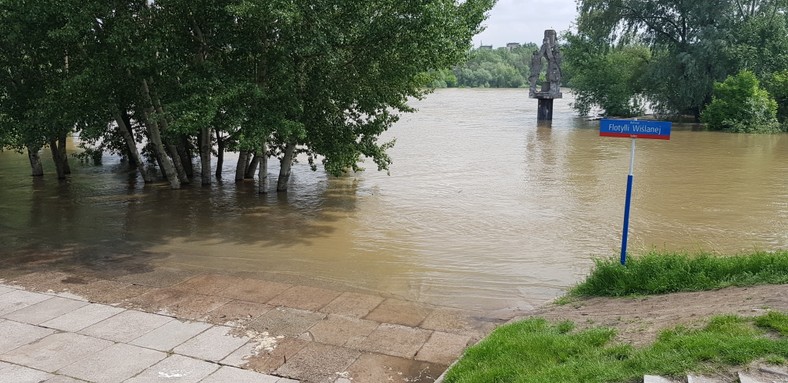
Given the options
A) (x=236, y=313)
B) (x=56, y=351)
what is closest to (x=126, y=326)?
(x=56, y=351)

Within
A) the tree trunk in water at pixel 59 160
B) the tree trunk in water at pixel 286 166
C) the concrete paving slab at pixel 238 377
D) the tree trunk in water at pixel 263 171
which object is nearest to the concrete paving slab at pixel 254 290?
the concrete paving slab at pixel 238 377

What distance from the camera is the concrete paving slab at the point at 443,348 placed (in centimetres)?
600

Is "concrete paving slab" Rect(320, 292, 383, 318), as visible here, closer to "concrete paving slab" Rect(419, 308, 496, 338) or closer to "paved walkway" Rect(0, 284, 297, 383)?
"concrete paving slab" Rect(419, 308, 496, 338)

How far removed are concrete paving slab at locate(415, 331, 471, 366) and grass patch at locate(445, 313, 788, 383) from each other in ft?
1.51

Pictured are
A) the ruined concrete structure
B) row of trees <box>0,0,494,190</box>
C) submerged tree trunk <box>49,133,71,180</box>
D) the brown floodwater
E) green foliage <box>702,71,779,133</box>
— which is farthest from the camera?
the ruined concrete structure

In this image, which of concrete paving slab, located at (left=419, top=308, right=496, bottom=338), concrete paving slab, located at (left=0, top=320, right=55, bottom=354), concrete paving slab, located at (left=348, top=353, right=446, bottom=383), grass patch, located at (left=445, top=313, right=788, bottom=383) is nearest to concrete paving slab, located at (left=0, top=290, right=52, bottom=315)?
concrete paving slab, located at (left=0, top=320, right=55, bottom=354)

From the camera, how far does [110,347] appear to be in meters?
6.18

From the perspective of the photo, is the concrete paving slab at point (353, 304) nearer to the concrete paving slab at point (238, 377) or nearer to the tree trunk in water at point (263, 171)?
the concrete paving slab at point (238, 377)

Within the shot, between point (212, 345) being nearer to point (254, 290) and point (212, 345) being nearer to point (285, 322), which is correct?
point (285, 322)

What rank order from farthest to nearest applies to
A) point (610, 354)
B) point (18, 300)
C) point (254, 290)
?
point (254, 290)
point (18, 300)
point (610, 354)

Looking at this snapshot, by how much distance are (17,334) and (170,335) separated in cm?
161

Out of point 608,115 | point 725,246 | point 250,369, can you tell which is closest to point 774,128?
point 608,115

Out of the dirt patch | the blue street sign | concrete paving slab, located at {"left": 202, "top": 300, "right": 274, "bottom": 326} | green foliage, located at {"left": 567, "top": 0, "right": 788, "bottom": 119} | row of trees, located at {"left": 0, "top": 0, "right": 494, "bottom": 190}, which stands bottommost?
concrete paving slab, located at {"left": 202, "top": 300, "right": 274, "bottom": 326}

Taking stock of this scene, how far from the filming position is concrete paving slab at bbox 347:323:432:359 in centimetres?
621
